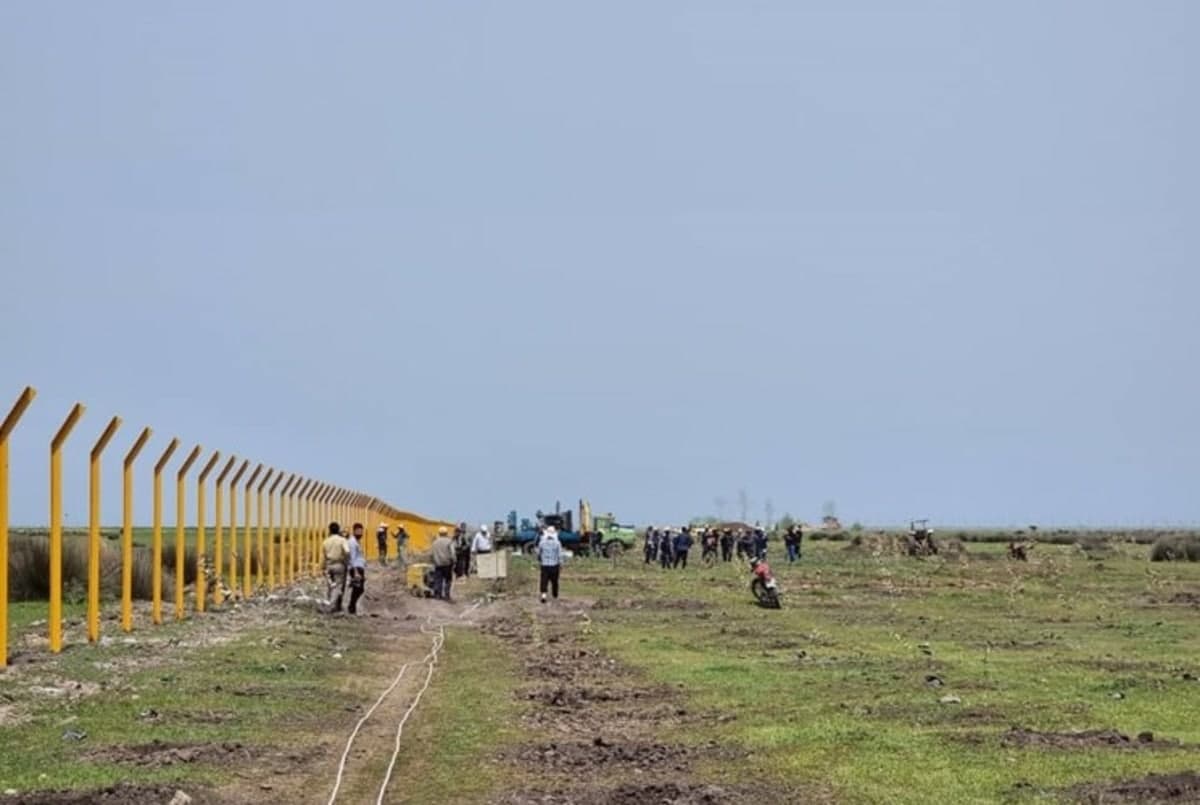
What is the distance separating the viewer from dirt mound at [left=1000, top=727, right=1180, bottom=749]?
1455 centimetres

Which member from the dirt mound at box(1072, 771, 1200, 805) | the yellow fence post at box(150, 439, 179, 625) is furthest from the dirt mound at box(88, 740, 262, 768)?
the yellow fence post at box(150, 439, 179, 625)

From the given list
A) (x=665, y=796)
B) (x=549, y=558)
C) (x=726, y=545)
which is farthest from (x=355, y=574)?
(x=726, y=545)

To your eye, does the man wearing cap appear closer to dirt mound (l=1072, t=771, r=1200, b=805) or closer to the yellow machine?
the yellow machine

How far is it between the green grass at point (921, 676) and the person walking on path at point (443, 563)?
366 centimetres

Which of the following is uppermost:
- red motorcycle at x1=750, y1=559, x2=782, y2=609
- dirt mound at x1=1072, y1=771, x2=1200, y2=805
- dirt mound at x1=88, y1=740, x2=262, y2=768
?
red motorcycle at x1=750, y1=559, x2=782, y2=609

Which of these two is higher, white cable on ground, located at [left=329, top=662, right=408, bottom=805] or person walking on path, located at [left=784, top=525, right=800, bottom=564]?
person walking on path, located at [left=784, top=525, right=800, bottom=564]

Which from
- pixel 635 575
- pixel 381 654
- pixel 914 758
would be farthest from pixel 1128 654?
pixel 635 575

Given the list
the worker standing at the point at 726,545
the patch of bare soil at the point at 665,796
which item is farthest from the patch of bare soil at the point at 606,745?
the worker standing at the point at 726,545

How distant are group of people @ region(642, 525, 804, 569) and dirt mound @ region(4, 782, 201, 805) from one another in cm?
5170

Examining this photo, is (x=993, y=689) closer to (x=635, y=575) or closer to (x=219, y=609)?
(x=219, y=609)

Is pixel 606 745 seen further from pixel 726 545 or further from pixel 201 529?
pixel 726 545

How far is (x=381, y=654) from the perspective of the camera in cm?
2672

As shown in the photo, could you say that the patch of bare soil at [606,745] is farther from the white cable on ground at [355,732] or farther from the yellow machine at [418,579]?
the yellow machine at [418,579]

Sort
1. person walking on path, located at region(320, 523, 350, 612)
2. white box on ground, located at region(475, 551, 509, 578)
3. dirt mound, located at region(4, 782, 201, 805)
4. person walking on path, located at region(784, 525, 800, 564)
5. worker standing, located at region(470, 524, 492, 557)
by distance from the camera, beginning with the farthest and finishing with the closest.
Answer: person walking on path, located at region(784, 525, 800, 564), worker standing, located at region(470, 524, 492, 557), white box on ground, located at region(475, 551, 509, 578), person walking on path, located at region(320, 523, 350, 612), dirt mound, located at region(4, 782, 201, 805)
